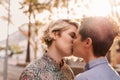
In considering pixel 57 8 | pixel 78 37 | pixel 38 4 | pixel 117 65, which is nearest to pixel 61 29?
pixel 78 37

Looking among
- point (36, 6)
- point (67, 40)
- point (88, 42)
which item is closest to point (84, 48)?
point (88, 42)

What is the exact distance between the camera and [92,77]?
1.82m

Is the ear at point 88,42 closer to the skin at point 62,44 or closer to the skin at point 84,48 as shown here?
the skin at point 84,48

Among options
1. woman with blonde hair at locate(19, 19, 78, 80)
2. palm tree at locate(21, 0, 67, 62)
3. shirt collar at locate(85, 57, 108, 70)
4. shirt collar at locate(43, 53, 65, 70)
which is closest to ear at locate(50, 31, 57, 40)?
woman with blonde hair at locate(19, 19, 78, 80)

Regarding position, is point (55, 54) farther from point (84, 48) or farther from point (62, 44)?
point (84, 48)

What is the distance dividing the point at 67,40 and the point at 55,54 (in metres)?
0.16

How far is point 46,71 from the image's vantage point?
255 centimetres

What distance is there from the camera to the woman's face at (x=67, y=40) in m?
2.49

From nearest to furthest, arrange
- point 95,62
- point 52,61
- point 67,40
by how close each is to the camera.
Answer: point 95,62 → point 67,40 → point 52,61

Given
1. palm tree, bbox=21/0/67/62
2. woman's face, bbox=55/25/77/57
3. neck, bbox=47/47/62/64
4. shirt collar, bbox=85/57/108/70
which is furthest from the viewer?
palm tree, bbox=21/0/67/62

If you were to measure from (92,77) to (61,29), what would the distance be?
2.48 feet

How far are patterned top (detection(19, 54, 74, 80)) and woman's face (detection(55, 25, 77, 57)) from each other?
11 centimetres

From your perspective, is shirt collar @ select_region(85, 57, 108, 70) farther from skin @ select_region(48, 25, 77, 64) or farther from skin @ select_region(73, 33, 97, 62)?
skin @ select_region(48, 25, 77, 64)

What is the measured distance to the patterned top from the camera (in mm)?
2496
